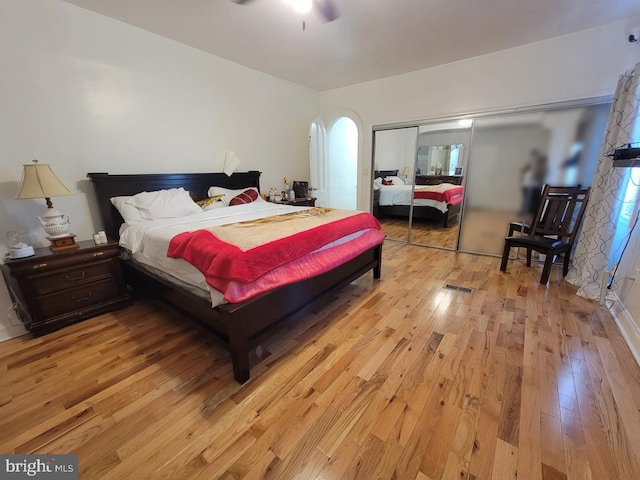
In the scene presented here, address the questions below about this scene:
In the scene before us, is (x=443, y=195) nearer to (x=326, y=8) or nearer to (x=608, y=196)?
(x=608, y=196)

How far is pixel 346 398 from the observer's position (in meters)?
1.47

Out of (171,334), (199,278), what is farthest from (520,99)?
(171,334)

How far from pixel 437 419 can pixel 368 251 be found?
1.63 meters

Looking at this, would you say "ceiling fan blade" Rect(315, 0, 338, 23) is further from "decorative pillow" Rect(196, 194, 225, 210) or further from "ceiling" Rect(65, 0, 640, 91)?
"decorative pillow" Rect(196, 194, 225, 210)

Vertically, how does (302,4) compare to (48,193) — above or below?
above

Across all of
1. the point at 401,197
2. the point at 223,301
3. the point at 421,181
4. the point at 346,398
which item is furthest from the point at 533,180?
the point at 223,301

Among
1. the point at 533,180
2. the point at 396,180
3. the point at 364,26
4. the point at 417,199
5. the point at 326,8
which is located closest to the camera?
the point at 326,8

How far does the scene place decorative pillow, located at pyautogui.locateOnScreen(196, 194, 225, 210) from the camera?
3.08 metres

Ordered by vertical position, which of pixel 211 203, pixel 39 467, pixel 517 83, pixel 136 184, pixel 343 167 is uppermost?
pixel 517 83

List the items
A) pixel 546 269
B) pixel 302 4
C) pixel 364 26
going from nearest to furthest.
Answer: pixel 302 4 < pixel 364 26 < pixel 546 269

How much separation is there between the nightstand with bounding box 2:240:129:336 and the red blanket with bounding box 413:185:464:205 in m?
4.04

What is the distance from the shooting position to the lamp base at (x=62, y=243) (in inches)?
82.5

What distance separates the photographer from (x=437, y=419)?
1333 mm

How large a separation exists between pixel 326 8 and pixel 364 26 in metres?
0.88
